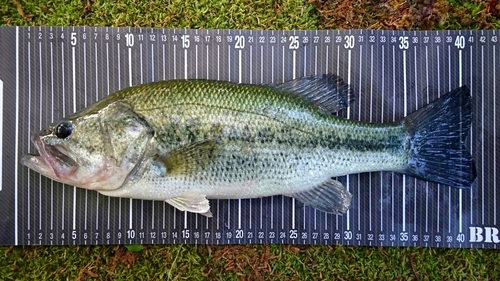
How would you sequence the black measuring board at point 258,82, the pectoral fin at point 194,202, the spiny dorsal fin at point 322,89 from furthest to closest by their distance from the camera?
the black measuring board at point 258,82
the spiny dorsal fin at point 322,89
the pectoral fin at point 194,202

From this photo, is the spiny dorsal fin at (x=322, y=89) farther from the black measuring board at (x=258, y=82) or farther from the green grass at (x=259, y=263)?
the green grass at (x=259, y=263)

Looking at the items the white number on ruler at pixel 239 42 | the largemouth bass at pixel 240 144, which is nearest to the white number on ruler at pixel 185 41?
the white number on ruler at pixel 239 42

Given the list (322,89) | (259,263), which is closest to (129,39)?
(322,89)

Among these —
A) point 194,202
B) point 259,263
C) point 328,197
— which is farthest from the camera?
point 259,263

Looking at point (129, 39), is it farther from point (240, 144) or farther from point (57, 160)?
point (240, 144)

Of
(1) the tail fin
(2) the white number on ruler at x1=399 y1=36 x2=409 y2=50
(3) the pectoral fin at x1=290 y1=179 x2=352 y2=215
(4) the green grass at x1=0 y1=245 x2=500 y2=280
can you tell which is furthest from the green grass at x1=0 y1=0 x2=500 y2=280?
(1) the tail fin

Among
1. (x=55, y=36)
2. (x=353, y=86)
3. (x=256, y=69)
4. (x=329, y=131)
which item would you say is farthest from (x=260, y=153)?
(x=55, y=36)

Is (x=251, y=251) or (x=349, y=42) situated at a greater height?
(x=349, y=42)
